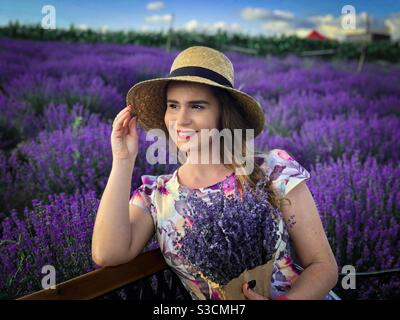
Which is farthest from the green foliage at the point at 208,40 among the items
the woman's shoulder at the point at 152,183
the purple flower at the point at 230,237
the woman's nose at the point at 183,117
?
the purple flower at the point at 230,237

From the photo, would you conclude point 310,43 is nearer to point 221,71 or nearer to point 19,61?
point 19,61

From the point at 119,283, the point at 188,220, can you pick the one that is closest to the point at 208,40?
the point at 188,220

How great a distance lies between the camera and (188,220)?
1392 mm

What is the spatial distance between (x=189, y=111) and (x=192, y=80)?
102 millimetres

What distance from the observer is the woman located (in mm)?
1292

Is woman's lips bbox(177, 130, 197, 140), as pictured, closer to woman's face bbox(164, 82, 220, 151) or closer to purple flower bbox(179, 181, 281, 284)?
woman's face bbox(164, 82, 220, 151)

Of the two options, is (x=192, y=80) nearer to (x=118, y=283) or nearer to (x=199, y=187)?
(x=199, y=187)

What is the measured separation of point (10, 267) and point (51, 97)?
3318 millimetres

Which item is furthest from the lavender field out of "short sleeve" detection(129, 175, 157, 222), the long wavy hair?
the long wavy hair

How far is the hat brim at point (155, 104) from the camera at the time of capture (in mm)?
1515

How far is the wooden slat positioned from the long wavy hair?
0.37m

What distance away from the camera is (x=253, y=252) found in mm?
995

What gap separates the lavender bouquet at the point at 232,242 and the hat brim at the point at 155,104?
1.81 feet

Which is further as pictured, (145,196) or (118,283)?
(145,196)
